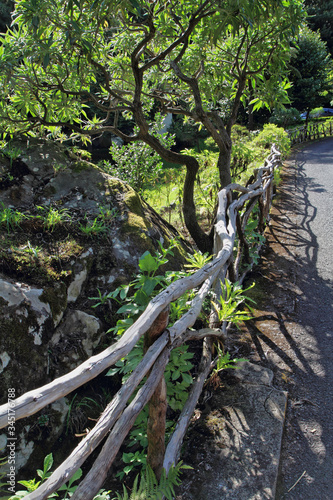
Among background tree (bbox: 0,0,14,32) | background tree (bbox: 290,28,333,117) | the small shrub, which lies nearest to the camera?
the small shrub

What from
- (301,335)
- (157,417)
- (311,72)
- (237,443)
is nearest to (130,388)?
(157,417)

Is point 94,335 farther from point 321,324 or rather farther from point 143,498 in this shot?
point 321,324

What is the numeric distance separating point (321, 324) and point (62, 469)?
325 cm

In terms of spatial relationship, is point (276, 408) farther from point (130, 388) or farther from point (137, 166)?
point (137, 166)

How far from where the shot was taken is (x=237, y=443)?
246 centimetres

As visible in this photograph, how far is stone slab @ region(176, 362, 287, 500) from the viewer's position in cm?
217

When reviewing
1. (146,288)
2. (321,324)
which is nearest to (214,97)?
(321,324)

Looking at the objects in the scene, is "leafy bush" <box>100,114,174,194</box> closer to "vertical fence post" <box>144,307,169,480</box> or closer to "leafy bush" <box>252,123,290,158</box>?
"vertical fence post" <box>144,307,169,480</box>

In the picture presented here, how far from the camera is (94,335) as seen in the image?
9.99 ft

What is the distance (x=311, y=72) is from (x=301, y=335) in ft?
67.7

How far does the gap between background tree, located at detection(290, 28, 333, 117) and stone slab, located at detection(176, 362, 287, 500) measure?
2025 cm

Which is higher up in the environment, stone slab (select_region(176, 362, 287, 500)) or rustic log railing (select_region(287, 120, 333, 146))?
rustic log railing (select_region(287, 120, 333, 146))

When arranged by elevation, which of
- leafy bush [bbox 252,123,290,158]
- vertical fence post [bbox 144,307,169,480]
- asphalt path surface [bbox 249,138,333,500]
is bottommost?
asphalt path surface [bbox 249,138,333,500]

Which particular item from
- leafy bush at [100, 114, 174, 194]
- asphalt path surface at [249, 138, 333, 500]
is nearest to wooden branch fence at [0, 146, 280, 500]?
asphalt path surface at [249, 138, 333, 500]
